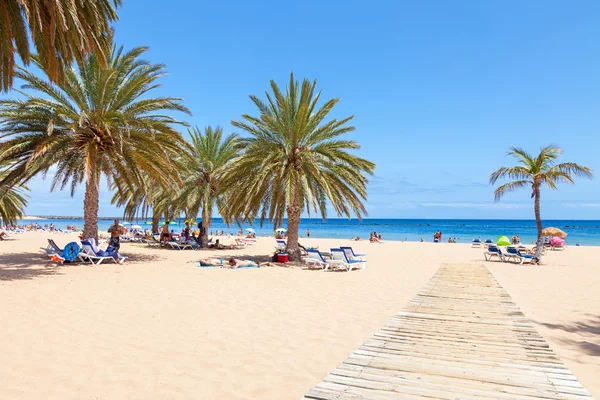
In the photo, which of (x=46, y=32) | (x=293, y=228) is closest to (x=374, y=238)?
(x=293, y=228)

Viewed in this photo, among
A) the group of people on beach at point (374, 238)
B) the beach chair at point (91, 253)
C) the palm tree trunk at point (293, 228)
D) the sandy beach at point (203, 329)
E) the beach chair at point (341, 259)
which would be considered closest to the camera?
the sandy beach at point (203, 329)

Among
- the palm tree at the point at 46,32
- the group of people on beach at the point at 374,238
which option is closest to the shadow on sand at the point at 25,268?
the palm tree at the point at 46,32

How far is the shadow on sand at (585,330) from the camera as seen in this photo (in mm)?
5480

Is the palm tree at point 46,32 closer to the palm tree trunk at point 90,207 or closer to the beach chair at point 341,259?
the palm tree trunk at point 90,207

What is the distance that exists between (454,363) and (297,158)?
40.6ft

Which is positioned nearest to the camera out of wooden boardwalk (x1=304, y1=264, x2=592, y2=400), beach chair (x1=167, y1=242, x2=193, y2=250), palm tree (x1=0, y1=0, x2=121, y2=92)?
wooden boardwalk (x1=304, y1=264, x2=592, y2=400)

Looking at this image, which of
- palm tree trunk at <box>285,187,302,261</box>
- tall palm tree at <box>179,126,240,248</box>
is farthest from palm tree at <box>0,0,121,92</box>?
tall palm tree at <box>179,126,240,248</box>

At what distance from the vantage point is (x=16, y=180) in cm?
1400

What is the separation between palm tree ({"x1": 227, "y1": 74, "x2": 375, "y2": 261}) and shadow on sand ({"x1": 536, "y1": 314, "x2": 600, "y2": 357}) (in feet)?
31.1

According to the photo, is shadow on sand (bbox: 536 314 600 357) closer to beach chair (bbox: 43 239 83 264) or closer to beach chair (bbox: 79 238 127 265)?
beach chair (bbox: 79 238 127 265)

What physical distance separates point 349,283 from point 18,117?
12.7 metres

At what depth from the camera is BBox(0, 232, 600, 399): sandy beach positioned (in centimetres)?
412

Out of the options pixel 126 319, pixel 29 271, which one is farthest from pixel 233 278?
pixel 29 271

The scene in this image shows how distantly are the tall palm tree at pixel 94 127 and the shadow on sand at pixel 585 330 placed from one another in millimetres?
13088
